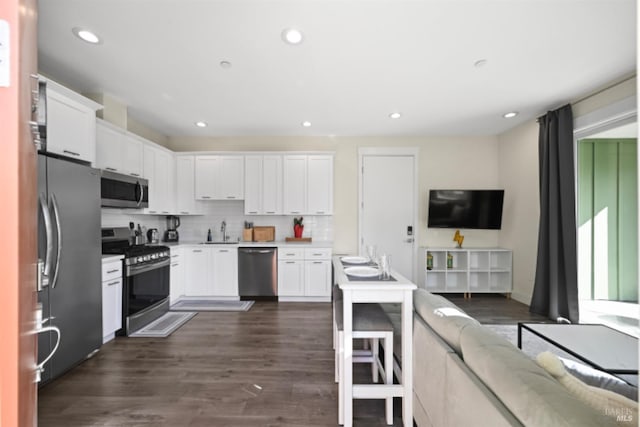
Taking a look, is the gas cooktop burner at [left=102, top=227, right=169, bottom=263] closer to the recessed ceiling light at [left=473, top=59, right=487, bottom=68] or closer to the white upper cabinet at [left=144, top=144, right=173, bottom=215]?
the white upper cabinet at [left=144, top=144, right=173, bottom=215]

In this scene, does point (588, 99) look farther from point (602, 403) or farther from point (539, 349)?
point (602, 403)

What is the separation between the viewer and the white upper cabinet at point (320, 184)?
476 centimetres

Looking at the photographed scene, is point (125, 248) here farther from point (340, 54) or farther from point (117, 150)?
point (340, 54)

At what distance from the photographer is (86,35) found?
2264 mm

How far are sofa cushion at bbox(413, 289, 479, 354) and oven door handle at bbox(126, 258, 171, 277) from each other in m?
2.97

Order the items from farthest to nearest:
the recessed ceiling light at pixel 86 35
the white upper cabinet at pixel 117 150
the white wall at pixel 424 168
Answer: the white wall at pixel 424 168
the white upper cabinet at pixel 117 150
the recessed ceiling light at pixel 86 35

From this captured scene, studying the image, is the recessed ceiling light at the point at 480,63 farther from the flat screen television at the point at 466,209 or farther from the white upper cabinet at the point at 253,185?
the white upper cabinet at the point at 253,185

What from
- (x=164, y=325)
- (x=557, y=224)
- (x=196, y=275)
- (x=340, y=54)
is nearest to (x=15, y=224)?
(x=340, y=54)

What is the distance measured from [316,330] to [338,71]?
109 inches

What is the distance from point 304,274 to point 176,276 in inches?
73.2

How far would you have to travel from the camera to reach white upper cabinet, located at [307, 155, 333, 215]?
4758mm

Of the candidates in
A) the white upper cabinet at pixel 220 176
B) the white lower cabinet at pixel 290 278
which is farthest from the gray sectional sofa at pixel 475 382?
the white upper cabinet at pixel 220 176

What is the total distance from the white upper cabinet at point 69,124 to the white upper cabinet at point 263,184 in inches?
88.9

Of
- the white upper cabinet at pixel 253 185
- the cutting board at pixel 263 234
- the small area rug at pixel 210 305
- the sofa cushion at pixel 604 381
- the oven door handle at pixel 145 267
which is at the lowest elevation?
the small area rug at pixel 210 305
